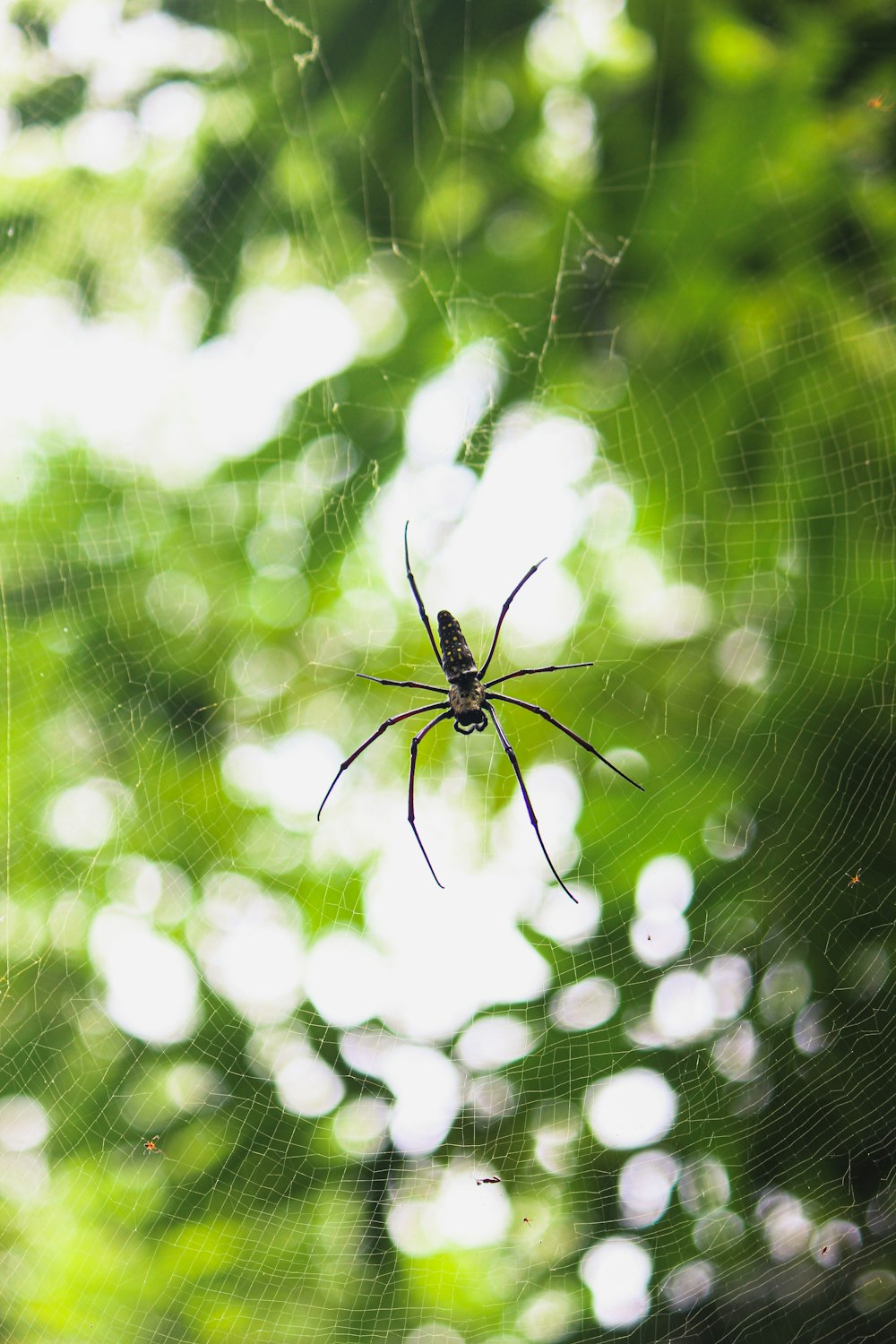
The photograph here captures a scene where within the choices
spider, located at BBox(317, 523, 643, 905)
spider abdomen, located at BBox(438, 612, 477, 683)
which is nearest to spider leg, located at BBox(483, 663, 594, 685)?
spider, located at BBox(317, 523, 643, 905)

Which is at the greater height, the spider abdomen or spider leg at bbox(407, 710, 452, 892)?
the spider abdomen

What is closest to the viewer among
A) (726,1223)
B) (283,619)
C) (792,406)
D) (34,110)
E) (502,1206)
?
(792,406)

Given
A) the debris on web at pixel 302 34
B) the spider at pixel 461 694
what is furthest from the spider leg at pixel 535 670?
the debris on web at pixel 302 34

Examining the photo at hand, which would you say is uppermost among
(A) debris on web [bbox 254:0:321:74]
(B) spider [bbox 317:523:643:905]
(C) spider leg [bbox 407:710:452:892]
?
(A) debris on web [bbox 254:0:321:74]

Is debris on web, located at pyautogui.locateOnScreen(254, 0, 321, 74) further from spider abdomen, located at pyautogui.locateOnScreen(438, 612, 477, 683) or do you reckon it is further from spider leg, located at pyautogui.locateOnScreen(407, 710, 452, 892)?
spider leg, located at pyautogui.locateOnScreen(407, 710, 452, 892)

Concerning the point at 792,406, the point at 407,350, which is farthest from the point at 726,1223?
the point at 407,350

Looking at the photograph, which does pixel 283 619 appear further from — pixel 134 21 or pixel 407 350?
pixel 134 21

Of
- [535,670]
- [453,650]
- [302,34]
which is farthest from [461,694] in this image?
[302,34]

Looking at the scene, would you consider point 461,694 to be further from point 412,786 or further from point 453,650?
point 412,786
